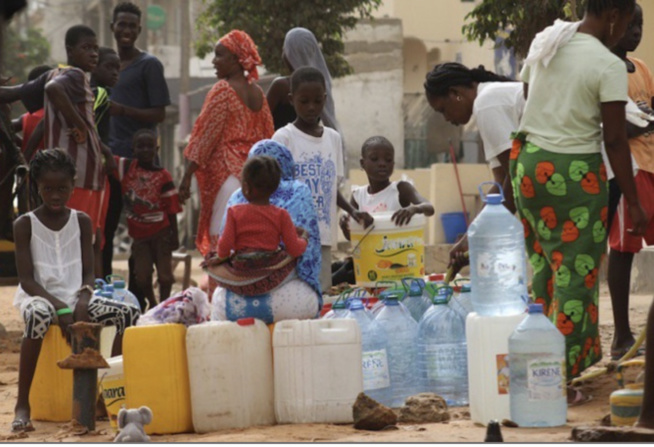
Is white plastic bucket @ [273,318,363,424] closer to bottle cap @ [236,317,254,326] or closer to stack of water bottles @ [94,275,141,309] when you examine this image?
bottle cap @ [236,317,254,326]

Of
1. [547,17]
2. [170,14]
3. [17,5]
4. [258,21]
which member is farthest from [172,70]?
[17,5]

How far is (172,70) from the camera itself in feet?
163

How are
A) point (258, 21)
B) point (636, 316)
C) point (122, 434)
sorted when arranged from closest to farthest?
point (122, 434) → point (636, 316) → point (258, 21)

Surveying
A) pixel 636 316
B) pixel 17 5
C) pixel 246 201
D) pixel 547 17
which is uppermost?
pixel 547 17

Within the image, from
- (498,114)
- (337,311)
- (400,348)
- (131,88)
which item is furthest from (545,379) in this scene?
(131,88)

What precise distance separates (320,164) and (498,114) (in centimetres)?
174

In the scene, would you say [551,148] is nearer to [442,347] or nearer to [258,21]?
[442,347]

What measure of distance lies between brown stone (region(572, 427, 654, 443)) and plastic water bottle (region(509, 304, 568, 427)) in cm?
62

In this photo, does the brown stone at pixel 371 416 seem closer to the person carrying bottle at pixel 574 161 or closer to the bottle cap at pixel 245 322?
the bottle cap at pixel 245 322

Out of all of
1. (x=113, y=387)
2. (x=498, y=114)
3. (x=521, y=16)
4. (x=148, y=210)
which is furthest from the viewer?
(x=521, y=16)

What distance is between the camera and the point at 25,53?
142ft

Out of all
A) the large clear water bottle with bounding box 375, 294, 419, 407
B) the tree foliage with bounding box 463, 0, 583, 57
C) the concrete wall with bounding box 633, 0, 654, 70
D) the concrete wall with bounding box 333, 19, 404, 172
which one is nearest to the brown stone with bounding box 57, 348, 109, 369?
the large clear water bottle with bounding box 375, 294, 419, 407

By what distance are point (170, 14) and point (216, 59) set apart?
46.2 m

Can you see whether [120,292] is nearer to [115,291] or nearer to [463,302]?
[115,291]
